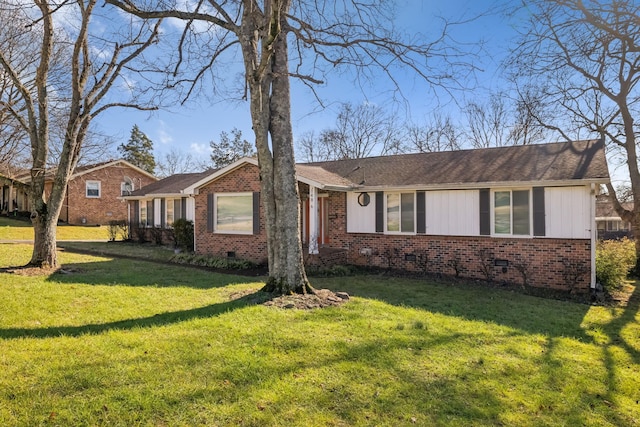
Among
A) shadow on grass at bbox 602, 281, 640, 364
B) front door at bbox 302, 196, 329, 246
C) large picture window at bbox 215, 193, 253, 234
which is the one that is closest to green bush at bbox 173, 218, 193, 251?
large picture window at bbox 215, 193, 253, 234

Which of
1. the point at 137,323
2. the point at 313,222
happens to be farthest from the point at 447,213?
the point at 137,323

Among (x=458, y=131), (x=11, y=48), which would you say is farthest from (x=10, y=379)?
(x=458, y=131)

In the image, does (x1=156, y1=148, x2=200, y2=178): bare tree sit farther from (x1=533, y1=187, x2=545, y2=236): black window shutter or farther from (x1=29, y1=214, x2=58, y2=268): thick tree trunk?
(x1=533, y1=187, x2=545, y2=236): black window shutter

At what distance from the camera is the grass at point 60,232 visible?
21.1m

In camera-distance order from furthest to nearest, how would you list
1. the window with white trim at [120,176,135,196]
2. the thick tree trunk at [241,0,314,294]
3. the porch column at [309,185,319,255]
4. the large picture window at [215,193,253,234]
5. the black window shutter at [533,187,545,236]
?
1. the window with white trim at [120,176,135,196]
2. the large picture window at [215,193,253,234]
3. the porch column at [309,185,319,255]
4. the black window shutter at [533,187,545,236]
5. the thick tree trunk at [241,0,314,294]

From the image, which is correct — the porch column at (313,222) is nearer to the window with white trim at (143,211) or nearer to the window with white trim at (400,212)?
the window with white trim at (400,212)

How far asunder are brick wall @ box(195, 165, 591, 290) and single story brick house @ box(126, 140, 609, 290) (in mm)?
29

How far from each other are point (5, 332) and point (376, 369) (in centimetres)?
471

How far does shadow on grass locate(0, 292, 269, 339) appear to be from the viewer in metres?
4.96

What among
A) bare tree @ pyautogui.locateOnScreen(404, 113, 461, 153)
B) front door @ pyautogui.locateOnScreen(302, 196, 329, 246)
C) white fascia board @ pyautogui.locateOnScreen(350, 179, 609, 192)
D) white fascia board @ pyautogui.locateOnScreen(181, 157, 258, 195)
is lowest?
front door @ pyautogui.locateOnScreen(302, 196, 329, 246)

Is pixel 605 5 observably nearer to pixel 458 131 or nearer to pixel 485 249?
pixel 485 249

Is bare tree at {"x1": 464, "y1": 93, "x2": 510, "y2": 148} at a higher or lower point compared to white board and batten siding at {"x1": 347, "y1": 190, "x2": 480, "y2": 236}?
higher

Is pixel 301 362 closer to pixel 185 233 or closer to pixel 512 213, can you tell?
pixel 512 213

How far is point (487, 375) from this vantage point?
4273 millimetres
